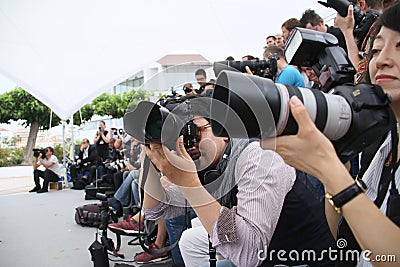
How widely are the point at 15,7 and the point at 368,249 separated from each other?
4.77 m

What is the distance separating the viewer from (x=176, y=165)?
852mm

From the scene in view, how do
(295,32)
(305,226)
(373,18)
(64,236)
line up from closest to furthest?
(295,32) < (305,226) < (373,18) < (64,236)

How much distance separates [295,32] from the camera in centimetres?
78

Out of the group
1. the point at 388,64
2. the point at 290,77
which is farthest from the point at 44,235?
the point at 388,64

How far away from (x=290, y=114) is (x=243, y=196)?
1.14 ft

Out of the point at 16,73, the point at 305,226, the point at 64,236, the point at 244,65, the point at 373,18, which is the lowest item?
the point at 64,236

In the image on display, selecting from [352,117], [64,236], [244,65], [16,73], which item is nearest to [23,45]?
[16,73]

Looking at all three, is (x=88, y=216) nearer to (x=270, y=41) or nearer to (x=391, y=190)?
(x=270, y=41)

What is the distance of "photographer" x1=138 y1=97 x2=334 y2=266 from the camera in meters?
0.82

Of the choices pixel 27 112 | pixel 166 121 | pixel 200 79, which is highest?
pixel 27 112

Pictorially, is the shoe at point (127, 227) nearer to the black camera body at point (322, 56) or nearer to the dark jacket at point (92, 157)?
the black camera body at point (322, 56)

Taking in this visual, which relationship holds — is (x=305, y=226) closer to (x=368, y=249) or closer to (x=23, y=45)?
(x=368, y=249)

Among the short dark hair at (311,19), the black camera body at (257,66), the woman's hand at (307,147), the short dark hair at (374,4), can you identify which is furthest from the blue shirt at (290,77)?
the woman's hand at (307,147)

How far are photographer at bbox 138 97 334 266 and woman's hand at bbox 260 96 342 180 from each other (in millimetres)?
284
